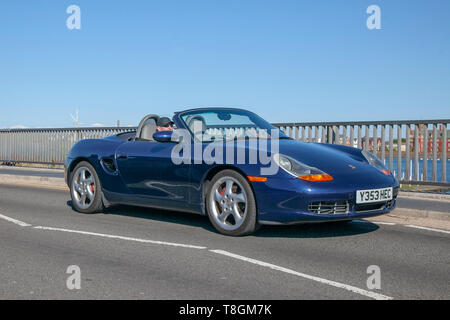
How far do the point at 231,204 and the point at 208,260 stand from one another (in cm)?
119

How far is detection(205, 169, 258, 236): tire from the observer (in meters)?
5.96

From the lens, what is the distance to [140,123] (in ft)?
25.7

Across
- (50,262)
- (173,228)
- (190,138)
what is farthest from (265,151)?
(50,262)

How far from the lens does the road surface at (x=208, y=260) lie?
402 cm

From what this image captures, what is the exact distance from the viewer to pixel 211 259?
199 inches

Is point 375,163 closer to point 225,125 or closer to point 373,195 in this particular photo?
point 373,195

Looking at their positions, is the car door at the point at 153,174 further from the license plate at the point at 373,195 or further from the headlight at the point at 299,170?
the license plate at the point at 373,195

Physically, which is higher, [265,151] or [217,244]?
[265,151]

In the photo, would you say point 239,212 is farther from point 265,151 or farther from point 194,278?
point 194,278

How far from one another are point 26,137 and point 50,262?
19150 mm

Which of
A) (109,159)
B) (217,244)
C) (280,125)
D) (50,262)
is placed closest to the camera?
(50,262)

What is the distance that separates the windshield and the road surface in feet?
3.61
